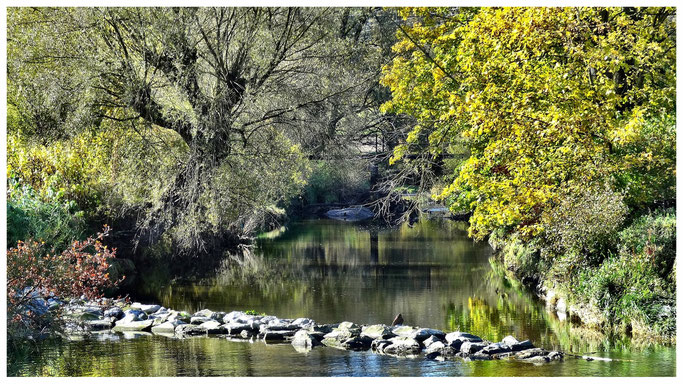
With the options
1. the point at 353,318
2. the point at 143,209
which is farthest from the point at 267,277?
the point at 353,318

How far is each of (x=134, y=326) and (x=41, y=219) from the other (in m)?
5.58

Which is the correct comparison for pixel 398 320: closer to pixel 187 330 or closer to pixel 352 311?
pixel 352 311

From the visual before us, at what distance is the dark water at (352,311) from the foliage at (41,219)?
2.51 meters

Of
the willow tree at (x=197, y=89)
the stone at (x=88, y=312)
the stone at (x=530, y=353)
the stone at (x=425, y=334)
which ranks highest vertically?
the willow tree at (x=197, y=89)

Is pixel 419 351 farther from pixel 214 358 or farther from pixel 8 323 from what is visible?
pixel 8 323

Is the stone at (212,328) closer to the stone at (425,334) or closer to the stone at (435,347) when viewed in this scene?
the stone at (425,334)

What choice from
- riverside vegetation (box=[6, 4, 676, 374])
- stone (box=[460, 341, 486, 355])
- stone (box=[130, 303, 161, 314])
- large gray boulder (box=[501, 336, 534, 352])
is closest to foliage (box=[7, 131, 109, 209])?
riverside vegetation (box=[6, 4, 676, 374])

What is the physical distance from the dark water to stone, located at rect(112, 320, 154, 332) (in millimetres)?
785

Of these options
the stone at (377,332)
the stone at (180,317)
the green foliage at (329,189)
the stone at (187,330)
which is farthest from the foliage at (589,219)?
the green foliage at (329,189)

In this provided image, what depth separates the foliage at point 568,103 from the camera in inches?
584

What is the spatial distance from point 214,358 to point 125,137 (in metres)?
11.7

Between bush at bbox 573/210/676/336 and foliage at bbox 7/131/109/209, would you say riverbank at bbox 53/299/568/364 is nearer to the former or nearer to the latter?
bush at bbox 573/210/676/336

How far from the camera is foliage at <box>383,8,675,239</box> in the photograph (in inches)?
584

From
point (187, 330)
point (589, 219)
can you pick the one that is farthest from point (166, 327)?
point (589, 219)
